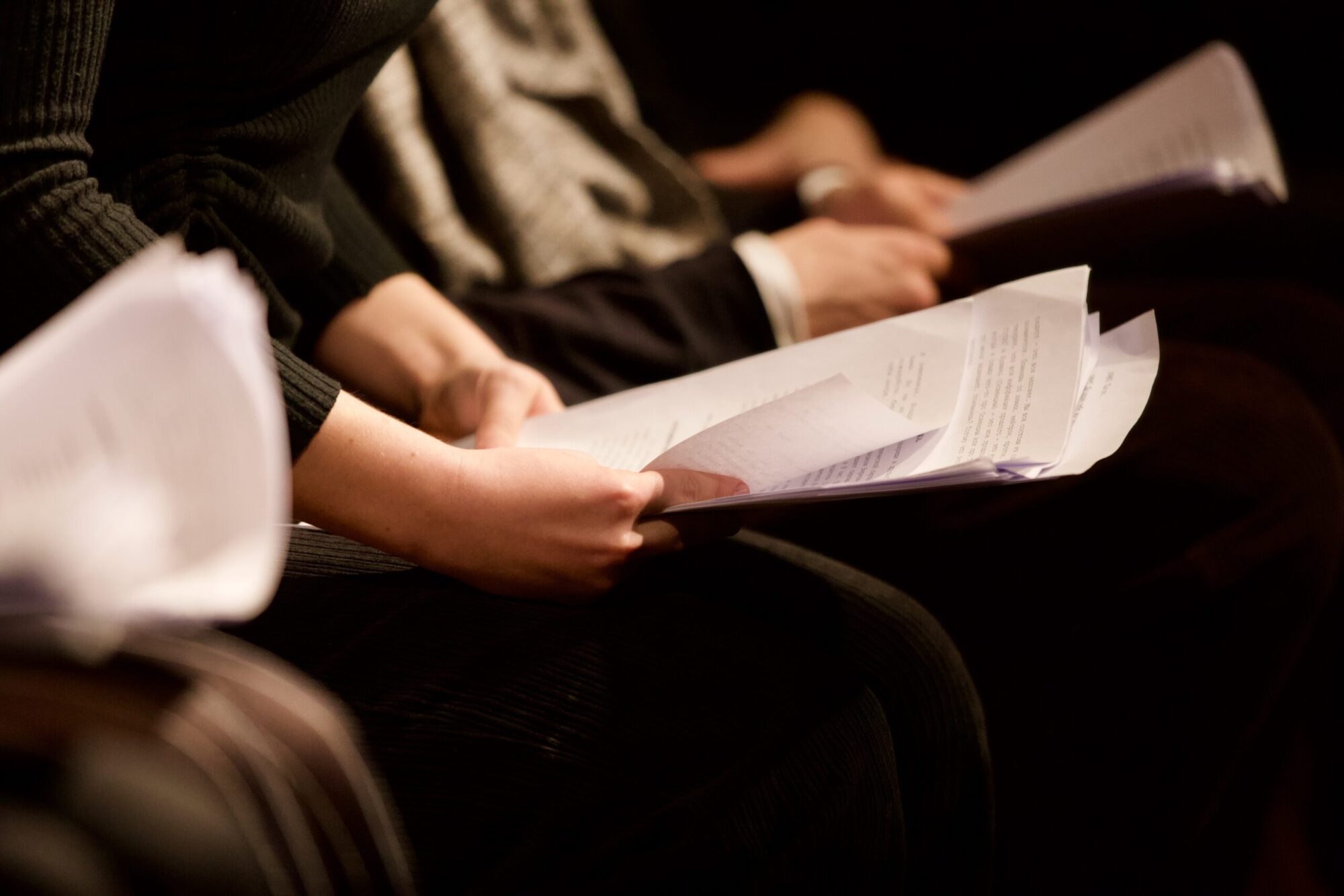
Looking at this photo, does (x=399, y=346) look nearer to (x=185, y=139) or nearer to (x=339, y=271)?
(x=339, y=271)

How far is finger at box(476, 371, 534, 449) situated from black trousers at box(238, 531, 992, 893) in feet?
0.32

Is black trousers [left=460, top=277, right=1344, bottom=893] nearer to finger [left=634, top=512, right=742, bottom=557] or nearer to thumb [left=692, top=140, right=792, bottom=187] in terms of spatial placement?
finger [left=634, top=512, right=742, bottom=557]

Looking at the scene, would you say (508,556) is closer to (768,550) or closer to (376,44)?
(768,550)

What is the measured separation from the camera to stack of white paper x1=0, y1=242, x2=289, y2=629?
0.26 m

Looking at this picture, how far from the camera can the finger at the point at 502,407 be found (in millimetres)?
572

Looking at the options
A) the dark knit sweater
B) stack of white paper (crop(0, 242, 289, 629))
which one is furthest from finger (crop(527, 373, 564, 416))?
stack of white paper (crop(0, 242, 289, 629))

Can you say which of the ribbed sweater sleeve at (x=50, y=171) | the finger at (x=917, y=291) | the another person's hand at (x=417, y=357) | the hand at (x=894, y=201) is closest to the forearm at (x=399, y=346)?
the another person's hand at (x=417, y=357)

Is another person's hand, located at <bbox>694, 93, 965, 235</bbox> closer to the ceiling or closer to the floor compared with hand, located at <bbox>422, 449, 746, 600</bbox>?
closer to the ceiling

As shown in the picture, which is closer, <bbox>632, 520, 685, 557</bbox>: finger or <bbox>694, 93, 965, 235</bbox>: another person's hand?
<bbox>632, 520, 685, 557</bbox>: finger

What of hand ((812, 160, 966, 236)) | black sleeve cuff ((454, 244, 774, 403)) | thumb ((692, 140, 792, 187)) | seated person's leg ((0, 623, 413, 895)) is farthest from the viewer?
thumb ((692, 140, 792, 187))

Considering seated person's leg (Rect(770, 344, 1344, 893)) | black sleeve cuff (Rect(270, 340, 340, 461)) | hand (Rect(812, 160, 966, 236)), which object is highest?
hand (Rect(812, 160, 966, 236))

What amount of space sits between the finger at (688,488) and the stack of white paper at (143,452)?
0.78 feet

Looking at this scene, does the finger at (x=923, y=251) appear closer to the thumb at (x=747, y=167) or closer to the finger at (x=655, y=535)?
the thumb at (x=747, y=167)

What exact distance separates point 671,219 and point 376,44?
1.38ft
